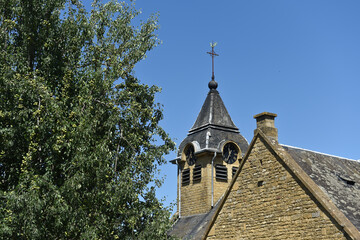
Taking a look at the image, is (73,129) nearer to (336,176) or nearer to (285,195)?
(285,195)

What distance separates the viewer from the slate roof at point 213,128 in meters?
32.0

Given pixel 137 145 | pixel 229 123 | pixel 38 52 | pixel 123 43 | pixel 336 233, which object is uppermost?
pixel 229 123

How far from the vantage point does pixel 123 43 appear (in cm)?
1778

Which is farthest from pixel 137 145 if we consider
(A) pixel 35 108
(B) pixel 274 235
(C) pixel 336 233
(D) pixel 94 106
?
(C) pixel 336 233

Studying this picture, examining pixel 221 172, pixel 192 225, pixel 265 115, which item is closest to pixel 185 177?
pixel 221 172

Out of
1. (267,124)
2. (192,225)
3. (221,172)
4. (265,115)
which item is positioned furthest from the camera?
(221,172)

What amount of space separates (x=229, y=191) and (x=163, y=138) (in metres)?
3.12

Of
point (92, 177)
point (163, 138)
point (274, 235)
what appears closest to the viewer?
point (92, 177)

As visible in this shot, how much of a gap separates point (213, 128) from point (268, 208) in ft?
54.6

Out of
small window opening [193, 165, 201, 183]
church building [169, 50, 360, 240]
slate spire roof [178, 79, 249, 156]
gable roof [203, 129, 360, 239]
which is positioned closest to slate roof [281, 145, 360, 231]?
church building [169, 50, 360, 240]

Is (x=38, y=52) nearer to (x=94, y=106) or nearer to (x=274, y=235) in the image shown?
(x=94, y=106)

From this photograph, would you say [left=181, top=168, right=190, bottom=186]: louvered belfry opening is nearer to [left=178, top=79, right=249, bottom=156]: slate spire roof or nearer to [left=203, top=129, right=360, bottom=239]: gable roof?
[left=178, top=79, right=249, bottom=156]: slate spire roof

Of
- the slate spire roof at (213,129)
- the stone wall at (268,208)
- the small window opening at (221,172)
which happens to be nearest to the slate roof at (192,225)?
the small window opening at (221,172)

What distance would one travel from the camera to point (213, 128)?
107ft
